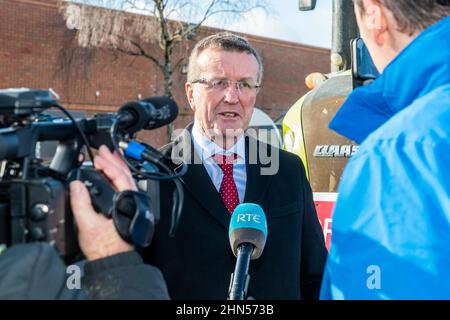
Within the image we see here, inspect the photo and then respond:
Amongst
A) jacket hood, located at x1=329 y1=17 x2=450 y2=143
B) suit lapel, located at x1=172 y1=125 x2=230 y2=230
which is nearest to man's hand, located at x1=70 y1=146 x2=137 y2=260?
jacket hood, located at x1=329 y1=17 x2=450 y2=143

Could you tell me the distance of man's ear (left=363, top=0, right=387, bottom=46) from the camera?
1.66 metres

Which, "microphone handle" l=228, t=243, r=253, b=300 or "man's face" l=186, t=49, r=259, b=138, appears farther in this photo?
"man's face" l=186, t=49, r=259, b=138

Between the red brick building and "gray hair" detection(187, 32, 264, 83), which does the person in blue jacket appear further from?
the red brick building

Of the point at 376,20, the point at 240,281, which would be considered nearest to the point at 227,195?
the point at 240,281

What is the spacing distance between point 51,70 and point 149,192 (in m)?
23.8

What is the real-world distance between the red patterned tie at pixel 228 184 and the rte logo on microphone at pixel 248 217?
0.74 metres

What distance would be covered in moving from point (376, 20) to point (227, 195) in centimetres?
153

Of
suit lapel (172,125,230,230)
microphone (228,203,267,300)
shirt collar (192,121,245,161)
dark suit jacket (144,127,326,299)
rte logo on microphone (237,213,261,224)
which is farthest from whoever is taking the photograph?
shirt collar (192,121,245,161)

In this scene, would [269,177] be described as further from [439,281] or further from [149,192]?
[439,281]

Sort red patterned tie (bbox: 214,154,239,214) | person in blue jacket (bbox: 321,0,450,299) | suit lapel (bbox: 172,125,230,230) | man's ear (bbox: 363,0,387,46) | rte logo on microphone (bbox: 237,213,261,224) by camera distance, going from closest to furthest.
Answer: person in blue jacket (bbox: 321,0,450,299) < man's ear (bbox: 363,0,387,46) < rte logo on microphone (bbox: 237,213,261,224) < suit lapel (bbox: 172,125,230,230) < red patterned tie (bbox: 214,154,239,214)

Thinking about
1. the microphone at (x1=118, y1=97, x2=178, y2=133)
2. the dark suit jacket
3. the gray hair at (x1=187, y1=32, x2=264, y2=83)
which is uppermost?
the gray hair at (x1=187, y1=32, x2=264, y2=83)

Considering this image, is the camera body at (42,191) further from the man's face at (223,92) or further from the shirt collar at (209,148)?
the man's face at (223,92)

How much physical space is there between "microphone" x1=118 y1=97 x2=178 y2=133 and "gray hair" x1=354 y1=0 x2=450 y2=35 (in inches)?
27.3

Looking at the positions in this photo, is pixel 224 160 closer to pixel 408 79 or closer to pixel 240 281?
pixel 240 281
